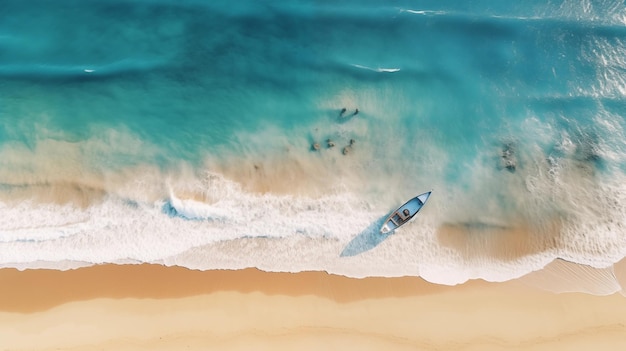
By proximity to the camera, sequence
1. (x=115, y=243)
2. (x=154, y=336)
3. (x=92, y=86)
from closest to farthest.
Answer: (x=154, y=336) < (x=115, y=243) < (x=92, y=86)

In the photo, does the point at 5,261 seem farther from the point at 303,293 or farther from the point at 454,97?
the point at 454,97

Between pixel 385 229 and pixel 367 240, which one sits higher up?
pixel 385 229

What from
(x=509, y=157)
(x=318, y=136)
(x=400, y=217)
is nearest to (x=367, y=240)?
(x=400, y=217)

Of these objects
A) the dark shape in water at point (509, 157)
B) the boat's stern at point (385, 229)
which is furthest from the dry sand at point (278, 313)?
the dark shape in water at point (509, 157)

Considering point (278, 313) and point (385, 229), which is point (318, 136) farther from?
point (278, 313)

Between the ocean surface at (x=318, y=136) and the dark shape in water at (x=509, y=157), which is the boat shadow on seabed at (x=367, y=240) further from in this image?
the dark shape in water at (x=509, y=157)

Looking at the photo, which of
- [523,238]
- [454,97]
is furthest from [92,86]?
[523,238]
